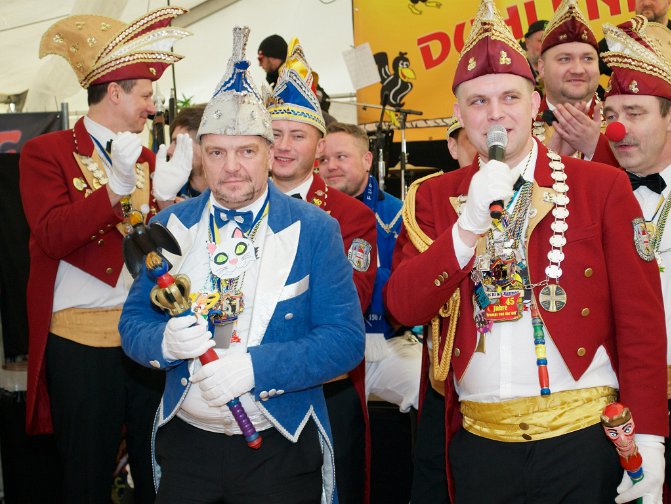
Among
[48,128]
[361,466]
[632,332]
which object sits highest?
[48,128]

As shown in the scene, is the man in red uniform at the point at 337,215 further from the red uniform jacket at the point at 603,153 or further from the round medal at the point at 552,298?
the round medal at the point at 552,298

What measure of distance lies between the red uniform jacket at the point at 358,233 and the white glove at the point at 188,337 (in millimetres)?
1270

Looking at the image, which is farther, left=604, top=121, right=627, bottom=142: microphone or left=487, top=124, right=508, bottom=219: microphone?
left=604, top=121, right=627, bottom=142: microphone

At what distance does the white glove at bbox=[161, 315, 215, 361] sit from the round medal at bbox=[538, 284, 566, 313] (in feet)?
3.30

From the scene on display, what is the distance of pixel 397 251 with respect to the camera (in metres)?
3.00

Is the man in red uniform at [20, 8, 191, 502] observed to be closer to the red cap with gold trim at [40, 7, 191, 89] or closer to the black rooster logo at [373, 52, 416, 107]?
the red cap with gold trim at [40, 7, 191, 89]

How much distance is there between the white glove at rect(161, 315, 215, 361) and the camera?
2.63 metres

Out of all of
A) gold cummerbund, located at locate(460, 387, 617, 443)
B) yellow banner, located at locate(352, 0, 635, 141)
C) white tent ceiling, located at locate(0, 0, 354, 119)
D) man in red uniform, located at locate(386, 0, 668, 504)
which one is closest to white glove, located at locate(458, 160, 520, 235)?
man in red uniform, located at locate(386, 0, 668, 504)

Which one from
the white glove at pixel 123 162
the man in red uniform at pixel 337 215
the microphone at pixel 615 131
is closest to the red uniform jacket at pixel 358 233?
the man in red uniform at pixel 337 215

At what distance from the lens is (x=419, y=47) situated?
762 cm

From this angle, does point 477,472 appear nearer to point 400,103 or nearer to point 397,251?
point 397,251

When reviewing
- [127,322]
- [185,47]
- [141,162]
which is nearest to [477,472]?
[127,322]

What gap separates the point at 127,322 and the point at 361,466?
1.50 metres

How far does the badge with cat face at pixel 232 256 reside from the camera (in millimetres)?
2904
